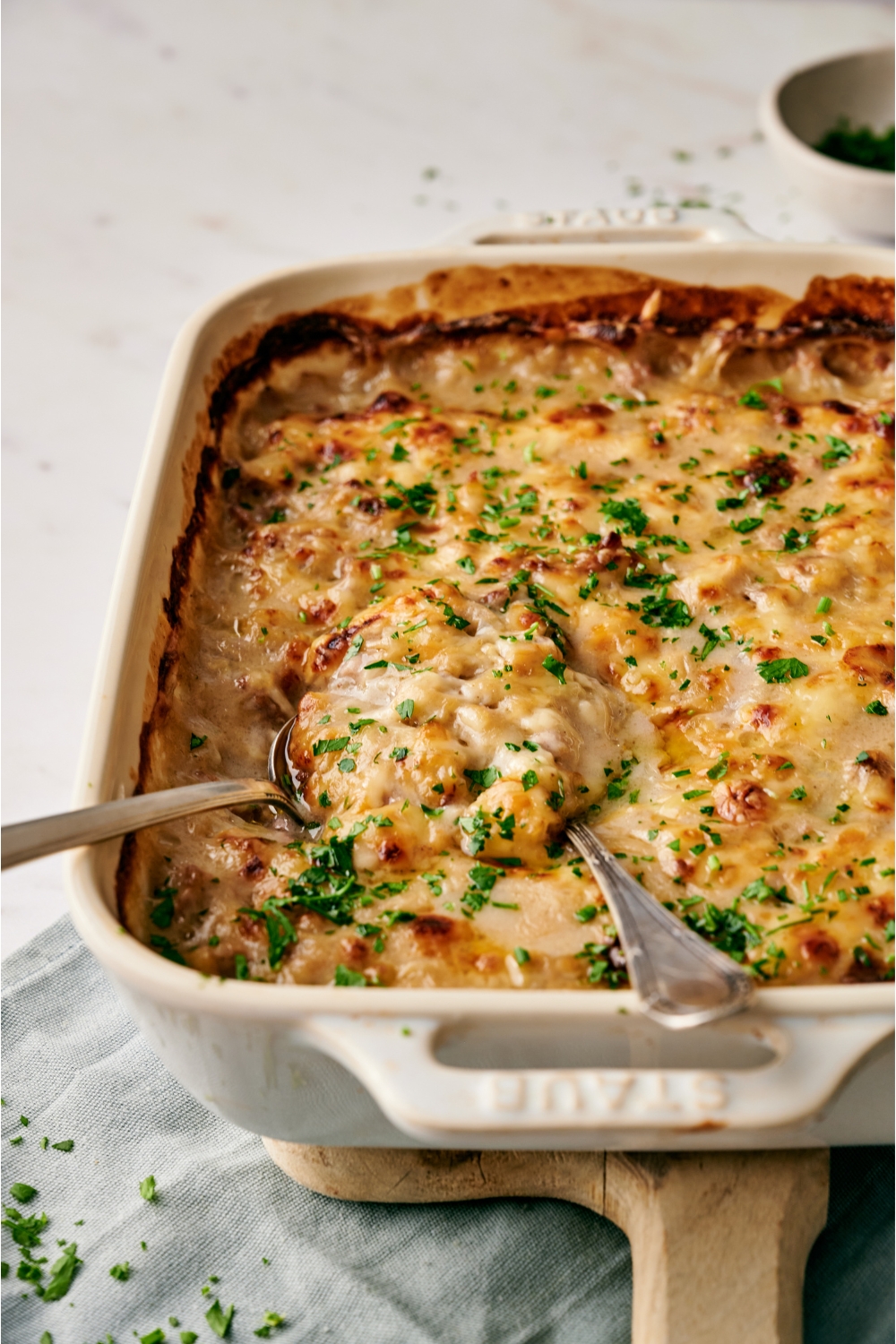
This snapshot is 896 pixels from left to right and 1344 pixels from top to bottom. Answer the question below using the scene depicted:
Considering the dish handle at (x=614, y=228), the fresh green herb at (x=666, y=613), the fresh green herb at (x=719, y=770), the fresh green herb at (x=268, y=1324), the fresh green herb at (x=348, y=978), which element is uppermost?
the dish handle at (x=614, y=228)

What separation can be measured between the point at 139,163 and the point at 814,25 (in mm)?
2545

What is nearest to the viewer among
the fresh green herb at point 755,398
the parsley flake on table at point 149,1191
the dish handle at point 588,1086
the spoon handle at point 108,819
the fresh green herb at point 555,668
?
the dish handle at point 588,1086

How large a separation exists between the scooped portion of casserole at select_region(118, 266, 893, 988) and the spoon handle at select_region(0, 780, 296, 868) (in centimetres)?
9

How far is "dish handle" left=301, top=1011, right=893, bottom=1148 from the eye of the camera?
1.59 m

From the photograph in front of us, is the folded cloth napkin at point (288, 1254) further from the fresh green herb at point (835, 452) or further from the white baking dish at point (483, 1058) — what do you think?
the fresh green herb at point (835, 452)

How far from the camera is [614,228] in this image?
3107mm

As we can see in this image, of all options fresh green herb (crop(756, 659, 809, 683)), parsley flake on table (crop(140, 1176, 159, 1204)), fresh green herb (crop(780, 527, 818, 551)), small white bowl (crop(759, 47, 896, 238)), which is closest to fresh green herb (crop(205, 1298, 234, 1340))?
parsley flake on table (crop(140, 1176, 159, 1204))

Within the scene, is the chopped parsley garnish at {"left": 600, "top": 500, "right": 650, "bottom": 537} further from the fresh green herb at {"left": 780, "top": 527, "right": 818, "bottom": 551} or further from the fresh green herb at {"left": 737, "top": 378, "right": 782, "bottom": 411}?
the fresh green herb at {"left": 737, "top": 378, "right": 782, "bottom": 411}

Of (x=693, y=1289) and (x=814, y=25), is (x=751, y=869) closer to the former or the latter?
(x=693, y=1289)

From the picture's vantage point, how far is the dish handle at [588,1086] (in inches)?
62.7

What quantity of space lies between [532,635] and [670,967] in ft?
2.49

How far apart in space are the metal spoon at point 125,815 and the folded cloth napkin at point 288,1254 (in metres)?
0.56

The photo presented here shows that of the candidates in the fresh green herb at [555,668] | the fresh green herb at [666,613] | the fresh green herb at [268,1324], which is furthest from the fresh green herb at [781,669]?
the fresh green herb at [268,1324]

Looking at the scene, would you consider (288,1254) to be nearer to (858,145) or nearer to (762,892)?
(762,892)
